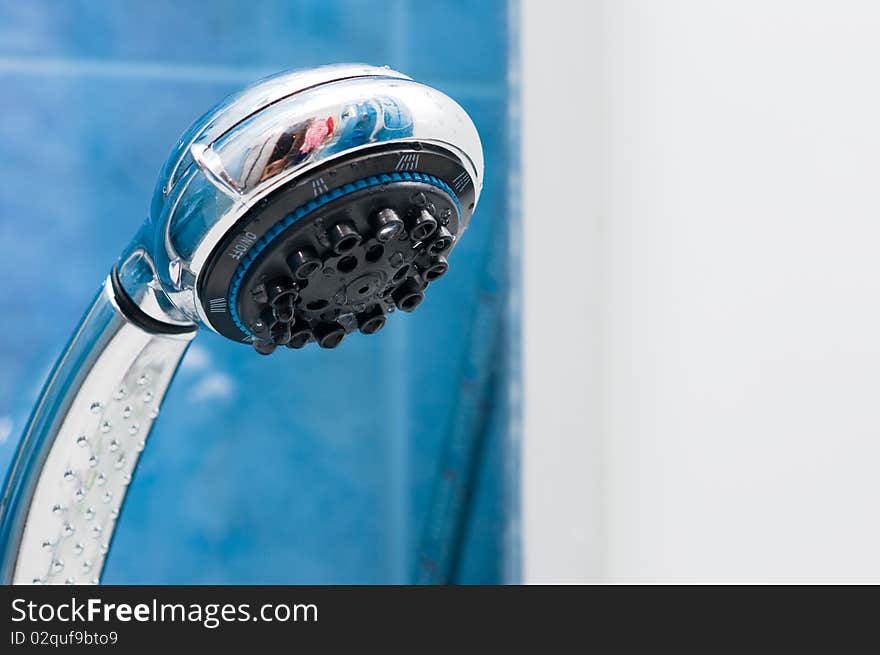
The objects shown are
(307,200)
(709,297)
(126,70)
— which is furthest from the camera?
(126,70)

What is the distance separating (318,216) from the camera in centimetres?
22

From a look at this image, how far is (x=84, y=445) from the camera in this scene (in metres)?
0.27

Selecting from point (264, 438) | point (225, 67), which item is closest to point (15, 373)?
point (264, 438)

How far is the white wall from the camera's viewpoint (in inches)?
19.6

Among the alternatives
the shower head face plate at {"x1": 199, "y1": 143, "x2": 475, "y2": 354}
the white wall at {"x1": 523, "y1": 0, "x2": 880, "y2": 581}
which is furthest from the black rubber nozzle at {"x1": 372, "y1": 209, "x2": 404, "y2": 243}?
the white wall at {"x1": 523, "y1": 0, "x2": 880, "y2": 581}

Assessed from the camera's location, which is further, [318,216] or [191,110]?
[191,110]

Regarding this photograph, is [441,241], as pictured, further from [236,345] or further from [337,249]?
[236,345]

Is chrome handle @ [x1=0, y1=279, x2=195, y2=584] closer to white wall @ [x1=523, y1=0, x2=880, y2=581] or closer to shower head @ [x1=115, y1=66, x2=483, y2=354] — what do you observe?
shower head @ [x1=115, y1=66, x2=483, y2=354]

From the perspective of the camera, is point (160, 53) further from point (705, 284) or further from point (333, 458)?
point (705, 284)

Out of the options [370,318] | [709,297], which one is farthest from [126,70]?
[370,318]

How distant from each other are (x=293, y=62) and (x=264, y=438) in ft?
1.18

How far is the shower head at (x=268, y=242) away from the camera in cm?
22

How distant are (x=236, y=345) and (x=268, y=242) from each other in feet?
2.05

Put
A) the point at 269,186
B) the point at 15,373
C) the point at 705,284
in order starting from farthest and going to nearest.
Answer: the point at 15,373 → the point at 705,284 → the point at 269,186
